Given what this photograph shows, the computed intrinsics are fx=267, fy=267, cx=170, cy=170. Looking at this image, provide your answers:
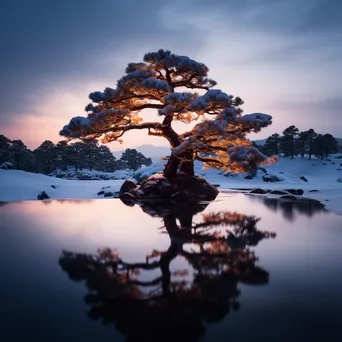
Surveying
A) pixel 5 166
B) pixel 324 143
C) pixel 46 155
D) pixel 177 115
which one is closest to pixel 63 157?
pixel 46 155

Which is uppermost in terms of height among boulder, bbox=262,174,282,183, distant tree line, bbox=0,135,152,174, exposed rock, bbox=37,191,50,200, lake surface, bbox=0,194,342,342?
distant tree line, bbox=0,135,152,174

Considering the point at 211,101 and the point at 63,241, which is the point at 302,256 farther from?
the point at 211,101

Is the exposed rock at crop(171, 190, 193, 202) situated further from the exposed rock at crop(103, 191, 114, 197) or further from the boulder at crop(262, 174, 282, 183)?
the boulder at crop(262, 174, 282, 183)

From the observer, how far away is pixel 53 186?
19.3m

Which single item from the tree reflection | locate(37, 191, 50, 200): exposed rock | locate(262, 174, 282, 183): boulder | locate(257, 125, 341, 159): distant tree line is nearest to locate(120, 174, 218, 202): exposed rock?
locate(37, 191, 50, 200): exposed rock

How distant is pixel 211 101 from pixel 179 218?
5464mm

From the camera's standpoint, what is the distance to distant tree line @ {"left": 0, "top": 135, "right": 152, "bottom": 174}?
48.9m

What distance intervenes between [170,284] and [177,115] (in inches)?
414

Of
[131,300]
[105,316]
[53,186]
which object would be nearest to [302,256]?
[131,300]

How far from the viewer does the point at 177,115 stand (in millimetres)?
12523

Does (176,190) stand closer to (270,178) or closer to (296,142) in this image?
(270,178)

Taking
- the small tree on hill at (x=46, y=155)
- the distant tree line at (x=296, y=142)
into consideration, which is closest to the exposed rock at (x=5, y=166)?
the small tree on hill at (x=46, y=155)

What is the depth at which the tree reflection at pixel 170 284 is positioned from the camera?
1973 mm

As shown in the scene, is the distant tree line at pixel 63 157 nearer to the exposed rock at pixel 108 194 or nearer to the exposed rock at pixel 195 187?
the exposed rock at pixel 108 194
